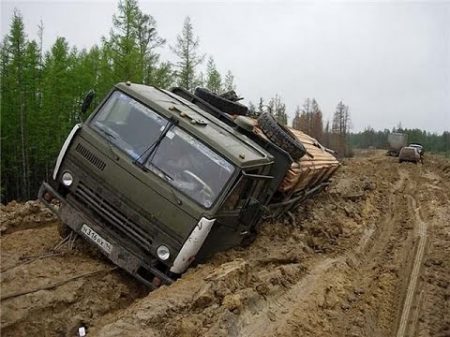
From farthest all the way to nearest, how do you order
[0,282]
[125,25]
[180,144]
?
[125,25] < [180,144] < [0,282]

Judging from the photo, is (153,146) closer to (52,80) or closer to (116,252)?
(116,252)

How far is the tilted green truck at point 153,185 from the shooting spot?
18.3ft

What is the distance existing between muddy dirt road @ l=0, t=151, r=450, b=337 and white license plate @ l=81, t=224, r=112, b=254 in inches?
10.3

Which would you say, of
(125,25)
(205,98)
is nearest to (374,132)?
(125,25)

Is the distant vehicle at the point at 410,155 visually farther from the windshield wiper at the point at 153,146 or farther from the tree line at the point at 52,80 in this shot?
the windshield wiper at the point at 153,146

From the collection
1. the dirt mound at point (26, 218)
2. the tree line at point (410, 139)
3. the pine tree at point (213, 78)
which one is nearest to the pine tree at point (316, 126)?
the tree line at point (410, 139)

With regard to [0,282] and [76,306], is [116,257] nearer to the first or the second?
[76,306]

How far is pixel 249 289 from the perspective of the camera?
5.26 m

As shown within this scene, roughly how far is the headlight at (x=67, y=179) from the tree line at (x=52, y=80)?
750 inches

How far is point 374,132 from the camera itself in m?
118

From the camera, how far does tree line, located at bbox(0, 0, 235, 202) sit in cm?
2598

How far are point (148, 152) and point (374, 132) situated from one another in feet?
387

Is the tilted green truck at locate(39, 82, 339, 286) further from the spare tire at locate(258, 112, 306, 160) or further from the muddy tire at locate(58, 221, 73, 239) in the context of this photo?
the spare tire at locate(258, 112, 306, 160)

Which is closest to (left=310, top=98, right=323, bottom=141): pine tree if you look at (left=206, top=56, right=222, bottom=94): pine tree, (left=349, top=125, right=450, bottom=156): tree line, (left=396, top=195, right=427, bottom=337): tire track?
(left=349, top=125, right=450, bottom=156): tree line
